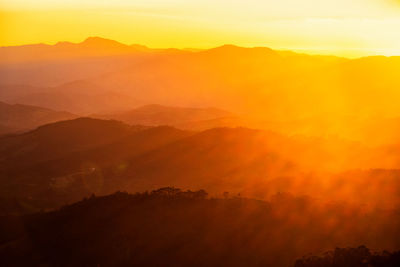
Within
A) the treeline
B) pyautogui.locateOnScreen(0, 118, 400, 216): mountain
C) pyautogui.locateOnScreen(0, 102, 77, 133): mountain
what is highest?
pyautogui.locateOnScreen(0, 102, 77, 133): mountain

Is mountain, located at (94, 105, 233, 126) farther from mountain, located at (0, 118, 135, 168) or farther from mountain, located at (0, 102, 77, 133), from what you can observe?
mountain, located at (0, 118, 135, 168)

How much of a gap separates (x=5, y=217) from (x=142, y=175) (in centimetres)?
2883

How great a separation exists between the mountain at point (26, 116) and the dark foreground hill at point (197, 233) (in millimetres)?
131236

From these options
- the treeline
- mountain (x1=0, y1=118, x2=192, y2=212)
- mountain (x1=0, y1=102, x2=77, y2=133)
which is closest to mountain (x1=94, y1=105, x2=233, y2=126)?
mountain (x1=0, y1=102, x2=77, y2=133)

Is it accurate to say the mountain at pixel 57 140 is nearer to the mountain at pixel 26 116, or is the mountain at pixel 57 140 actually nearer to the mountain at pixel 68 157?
the mountain at pixel 68 157

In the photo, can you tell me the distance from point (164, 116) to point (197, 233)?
137586 millimetres

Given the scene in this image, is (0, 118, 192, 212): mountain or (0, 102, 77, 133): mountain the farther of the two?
(0, 102, 77, 133): mountain

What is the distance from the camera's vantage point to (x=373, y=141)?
95438mm

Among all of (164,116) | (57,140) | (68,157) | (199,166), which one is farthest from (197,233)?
(164,116)

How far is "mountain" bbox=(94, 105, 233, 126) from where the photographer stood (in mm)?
162000

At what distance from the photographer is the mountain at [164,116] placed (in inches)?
6378

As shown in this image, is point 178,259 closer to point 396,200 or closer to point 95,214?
point 95,214

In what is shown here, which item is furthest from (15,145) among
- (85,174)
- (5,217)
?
(5,217)

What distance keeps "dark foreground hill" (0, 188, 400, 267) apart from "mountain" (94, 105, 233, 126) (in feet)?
388
